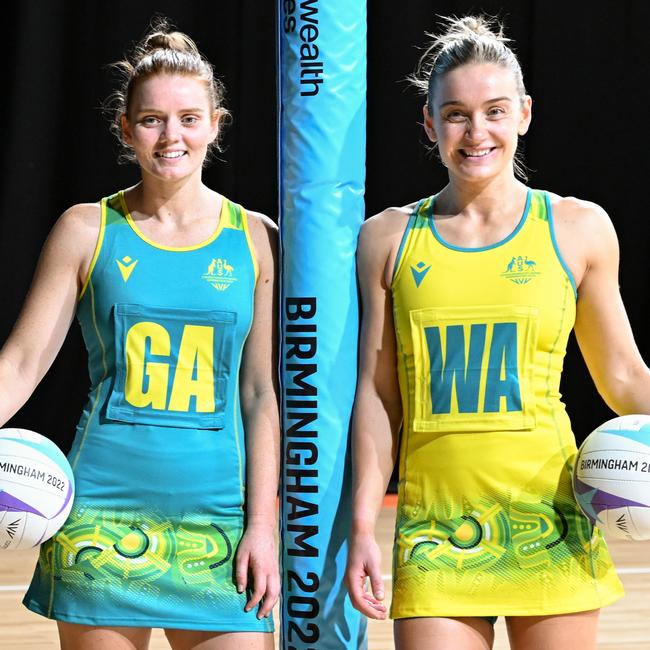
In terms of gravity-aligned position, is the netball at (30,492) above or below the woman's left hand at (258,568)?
above

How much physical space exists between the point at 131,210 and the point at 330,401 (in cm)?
49

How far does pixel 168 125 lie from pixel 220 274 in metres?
0.26

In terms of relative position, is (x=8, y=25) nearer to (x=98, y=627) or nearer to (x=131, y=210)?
(x=131, y=210)

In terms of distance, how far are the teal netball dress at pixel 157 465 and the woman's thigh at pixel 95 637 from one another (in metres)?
0.02

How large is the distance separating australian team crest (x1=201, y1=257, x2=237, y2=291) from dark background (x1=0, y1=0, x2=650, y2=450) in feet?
10.2

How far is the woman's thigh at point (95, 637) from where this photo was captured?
1.90 meters

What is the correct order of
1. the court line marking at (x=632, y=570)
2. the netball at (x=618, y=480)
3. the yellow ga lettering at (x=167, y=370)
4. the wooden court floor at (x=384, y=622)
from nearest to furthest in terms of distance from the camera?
the netball at (x=618, y=480) → the yellow ga lettering at (x=167, y=370) → the wooden court floor at (x=384, y=622) → the court line marking at (x=632, y=570)

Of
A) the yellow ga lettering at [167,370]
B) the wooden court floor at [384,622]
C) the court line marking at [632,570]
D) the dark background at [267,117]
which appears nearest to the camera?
the yellow ga lettering at [167,370]

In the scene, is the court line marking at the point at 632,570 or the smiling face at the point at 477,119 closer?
the smiling face at the point at 477,119

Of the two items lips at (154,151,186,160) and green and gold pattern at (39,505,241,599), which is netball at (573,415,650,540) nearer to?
green and gold pattern at (39,505,241,599)

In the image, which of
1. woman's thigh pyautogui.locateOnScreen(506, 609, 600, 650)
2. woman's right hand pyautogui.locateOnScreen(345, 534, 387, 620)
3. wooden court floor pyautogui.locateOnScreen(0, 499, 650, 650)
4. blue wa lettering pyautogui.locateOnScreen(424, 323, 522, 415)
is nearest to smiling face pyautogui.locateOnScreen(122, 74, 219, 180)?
blue wa lettering pyautogui.locateOnScreen(424, 323, 522, 415)

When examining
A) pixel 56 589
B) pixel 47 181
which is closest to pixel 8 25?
pixel 47 181

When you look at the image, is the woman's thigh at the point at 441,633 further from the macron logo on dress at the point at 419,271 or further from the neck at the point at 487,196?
the neck at the point at 487,196

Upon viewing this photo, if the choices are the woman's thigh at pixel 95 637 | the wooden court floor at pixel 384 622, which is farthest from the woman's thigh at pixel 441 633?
the wooden court floor at pixel 384 622
